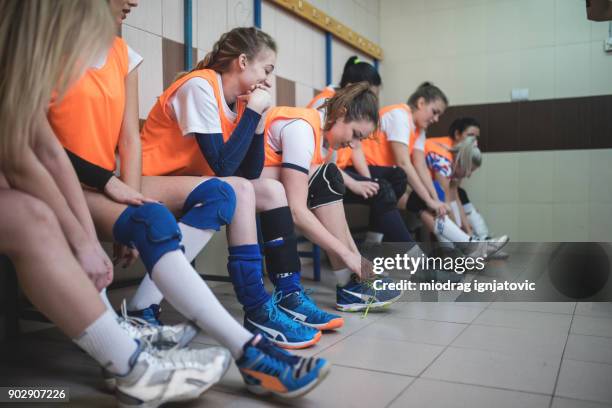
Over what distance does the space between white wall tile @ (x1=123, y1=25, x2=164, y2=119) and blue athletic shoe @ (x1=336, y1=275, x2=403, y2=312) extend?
104 centimetres

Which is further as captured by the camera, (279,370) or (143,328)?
(143,328)

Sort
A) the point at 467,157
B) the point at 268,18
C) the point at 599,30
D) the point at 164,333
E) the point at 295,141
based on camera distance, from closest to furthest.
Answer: the point at 164,333, the point at 295,141, the point at 268,18, the point at 467,157, the point at 599,30

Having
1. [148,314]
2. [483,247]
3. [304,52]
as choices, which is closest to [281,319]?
[148,314]

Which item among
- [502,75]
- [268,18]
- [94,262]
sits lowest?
[94,262]

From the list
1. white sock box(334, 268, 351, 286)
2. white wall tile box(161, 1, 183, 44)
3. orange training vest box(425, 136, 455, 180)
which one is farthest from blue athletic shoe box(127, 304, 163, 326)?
orange training vest box(425, 136, 455, 180)

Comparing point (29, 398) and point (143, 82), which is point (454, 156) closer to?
point (143, 82)

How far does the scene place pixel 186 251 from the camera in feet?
4.32

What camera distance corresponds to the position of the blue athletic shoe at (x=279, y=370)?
3.49 feet

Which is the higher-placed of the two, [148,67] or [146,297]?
[148,67]

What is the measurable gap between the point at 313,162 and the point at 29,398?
1286mm

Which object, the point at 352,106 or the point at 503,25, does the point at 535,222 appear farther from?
the point at 352,106

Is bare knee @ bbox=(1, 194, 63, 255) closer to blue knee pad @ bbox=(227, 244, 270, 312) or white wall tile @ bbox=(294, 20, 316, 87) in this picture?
blue knee pad @ bbox=(227, 244, 270, 312)

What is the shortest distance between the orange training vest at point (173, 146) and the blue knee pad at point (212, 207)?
0.24 metres

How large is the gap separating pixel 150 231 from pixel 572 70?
11.6ft
